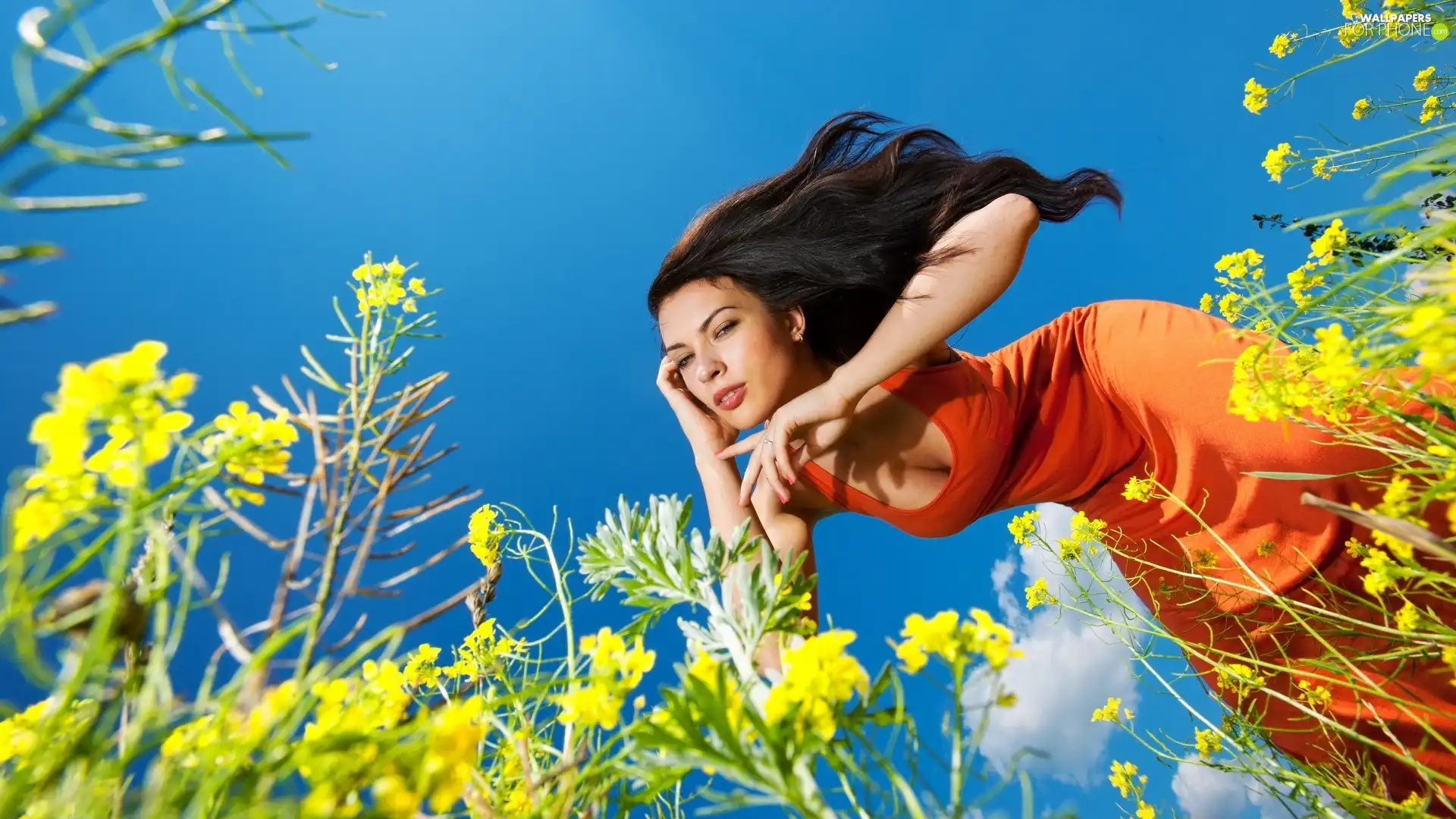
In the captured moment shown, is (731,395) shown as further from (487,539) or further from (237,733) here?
(237,733)

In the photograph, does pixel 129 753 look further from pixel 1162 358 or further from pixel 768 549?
pixel 1162 358

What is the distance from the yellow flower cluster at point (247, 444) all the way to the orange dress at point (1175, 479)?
0.88 metres

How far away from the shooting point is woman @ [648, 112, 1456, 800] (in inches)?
42.2

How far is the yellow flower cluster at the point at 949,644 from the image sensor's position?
10.5 inches

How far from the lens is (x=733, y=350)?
1.26 m

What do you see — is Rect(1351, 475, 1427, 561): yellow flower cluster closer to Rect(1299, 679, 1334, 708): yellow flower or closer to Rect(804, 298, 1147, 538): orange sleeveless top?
Rect(1299, 679, 1334, 708): yellow flower

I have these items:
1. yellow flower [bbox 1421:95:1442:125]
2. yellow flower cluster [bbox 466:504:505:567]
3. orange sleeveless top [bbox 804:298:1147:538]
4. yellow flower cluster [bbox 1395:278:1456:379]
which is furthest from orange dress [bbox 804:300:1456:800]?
yellow flower cluster [bbox 466:504:505:567]

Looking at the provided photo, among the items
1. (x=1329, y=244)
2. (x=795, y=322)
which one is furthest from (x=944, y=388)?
(x=1329, y=244)

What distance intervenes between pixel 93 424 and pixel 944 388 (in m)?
1.20

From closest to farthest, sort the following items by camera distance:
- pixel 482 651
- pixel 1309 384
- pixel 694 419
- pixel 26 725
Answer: pixel 26 725, pixel 1309 384, pixel 482 651, pixel 694 419

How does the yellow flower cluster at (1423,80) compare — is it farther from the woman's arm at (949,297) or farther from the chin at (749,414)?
the chin at (749,414)

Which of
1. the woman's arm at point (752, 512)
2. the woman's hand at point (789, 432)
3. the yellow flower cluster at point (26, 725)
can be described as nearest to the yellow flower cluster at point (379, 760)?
the yellow flower cluster at point (26, 725)

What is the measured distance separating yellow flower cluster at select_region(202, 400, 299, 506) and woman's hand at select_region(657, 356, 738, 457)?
3.35ft

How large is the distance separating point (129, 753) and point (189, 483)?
109 millimetres
